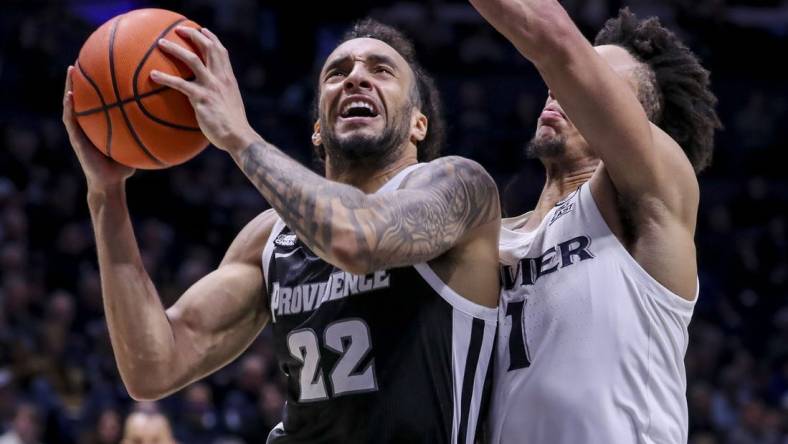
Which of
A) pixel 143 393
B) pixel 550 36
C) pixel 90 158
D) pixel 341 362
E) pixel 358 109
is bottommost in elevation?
pixel 143 393

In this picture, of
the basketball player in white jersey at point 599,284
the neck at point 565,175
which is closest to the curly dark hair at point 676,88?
the neck at point 565,175

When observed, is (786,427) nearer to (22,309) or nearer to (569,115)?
(22,309)

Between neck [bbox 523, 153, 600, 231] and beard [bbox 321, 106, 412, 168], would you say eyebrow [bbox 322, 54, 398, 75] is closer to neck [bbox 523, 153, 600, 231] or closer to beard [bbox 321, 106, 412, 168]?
beard [bbox 321, 106, 412, 168]

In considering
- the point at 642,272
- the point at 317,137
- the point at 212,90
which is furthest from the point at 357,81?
the point at 642,272

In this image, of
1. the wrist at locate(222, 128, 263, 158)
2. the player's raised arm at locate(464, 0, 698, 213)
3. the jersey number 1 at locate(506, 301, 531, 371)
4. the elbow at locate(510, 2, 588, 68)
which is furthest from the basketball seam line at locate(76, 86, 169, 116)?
the jersey number 1 at locate(506, 301, 531, 371)

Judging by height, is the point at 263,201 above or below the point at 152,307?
A: above

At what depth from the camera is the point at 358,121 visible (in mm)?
3604

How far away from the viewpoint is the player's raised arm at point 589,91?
10.2ft

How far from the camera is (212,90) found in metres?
3.28

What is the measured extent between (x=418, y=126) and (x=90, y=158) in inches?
41.9

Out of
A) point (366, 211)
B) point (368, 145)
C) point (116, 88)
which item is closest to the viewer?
point (366, 211)

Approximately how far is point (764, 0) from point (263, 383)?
9.96 meters

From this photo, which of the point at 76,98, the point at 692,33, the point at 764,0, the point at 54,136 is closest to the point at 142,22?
the point at 76,98

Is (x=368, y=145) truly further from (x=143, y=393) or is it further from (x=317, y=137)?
(x=143, y=393)
